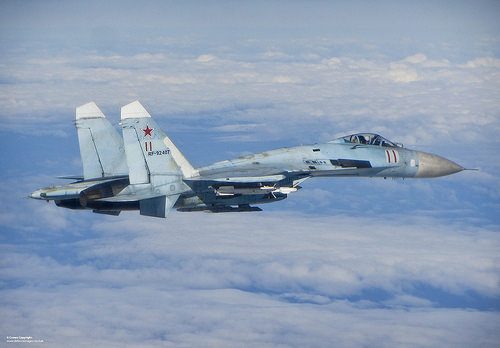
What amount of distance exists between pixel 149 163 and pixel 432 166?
15.3 meters

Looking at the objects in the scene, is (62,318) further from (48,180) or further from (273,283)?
(48,180)

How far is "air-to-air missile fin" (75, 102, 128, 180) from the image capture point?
53.3 metres

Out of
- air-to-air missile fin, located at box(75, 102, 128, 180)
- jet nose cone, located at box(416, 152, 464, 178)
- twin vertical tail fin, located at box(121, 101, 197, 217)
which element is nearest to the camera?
twin vertical tail fin, located at box(121, 101, 197, 217)

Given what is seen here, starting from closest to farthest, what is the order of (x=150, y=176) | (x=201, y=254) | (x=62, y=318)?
1. (x=150, y=176)
2. (x=62, y=318)
3. (x=201, y=254)

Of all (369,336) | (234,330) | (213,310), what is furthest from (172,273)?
(369,336)

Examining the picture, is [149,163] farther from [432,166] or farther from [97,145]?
[432,166]

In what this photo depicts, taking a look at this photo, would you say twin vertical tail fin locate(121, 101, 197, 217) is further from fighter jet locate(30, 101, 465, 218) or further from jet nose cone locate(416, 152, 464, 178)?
jet nose cone locate(416, 152, 464, 178)

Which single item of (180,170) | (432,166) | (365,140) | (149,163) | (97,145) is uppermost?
(97,145)

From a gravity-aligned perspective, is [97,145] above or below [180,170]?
above

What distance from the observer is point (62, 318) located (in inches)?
3450

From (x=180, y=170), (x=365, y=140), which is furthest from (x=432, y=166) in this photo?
(x=180, y=170)

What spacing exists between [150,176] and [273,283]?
204ft

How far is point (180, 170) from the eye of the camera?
160 feet

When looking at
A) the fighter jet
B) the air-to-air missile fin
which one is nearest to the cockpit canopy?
the fighter jet
